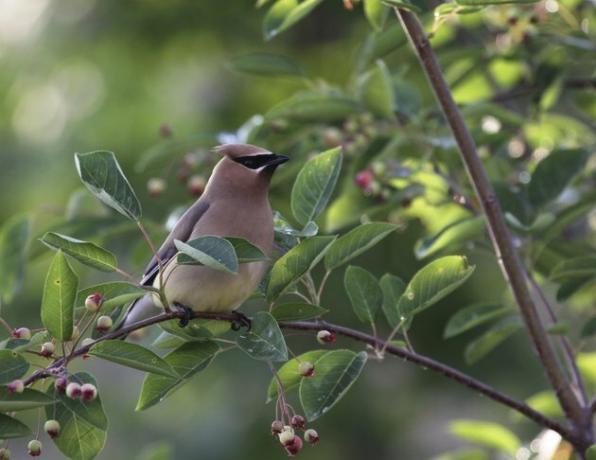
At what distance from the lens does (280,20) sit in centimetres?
334

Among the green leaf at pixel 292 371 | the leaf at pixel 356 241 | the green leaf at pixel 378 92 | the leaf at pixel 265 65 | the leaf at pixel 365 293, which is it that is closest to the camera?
the leaf at pixel 356 241

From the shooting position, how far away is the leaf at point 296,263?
100.0 inches

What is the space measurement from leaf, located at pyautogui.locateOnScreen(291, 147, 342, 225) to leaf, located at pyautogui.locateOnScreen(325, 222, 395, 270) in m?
0.13

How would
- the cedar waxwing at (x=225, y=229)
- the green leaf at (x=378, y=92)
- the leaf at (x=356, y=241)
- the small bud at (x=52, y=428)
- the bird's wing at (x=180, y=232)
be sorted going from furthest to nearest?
the green leaf at (x=378, y=92), the bird's wing at (x=180, y=232), the cedar waxwing at (x=225, y=229), the leaf at (x=356, y=241), the small bud at (x=52, y=428)

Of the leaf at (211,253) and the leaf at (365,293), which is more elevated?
the leaf at (211,253)

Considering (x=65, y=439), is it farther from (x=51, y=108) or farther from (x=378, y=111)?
(x=51, y=108)

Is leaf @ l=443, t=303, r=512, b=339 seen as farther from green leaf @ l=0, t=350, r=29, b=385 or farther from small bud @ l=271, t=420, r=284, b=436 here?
green leaf @ l=0, t=350, r=29, b=385

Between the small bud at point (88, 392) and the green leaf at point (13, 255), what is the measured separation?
1517 mm

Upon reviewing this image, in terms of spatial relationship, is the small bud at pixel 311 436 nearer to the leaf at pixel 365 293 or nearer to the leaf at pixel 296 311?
the leaf at pixel 296 311

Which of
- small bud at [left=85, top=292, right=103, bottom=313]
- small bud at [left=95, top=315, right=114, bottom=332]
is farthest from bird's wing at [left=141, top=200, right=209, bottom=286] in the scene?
small bud at [left=85, top=292, right=103, bottom=313]

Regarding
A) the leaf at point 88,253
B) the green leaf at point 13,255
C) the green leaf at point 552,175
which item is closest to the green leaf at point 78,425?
the leaf at point 88,253

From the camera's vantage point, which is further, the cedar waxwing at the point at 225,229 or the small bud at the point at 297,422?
the cedar waxwing at the point at 225,229

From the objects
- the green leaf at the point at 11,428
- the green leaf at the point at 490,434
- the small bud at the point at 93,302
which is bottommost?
the green leaf at the point at 490,434

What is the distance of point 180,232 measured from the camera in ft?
11.0
